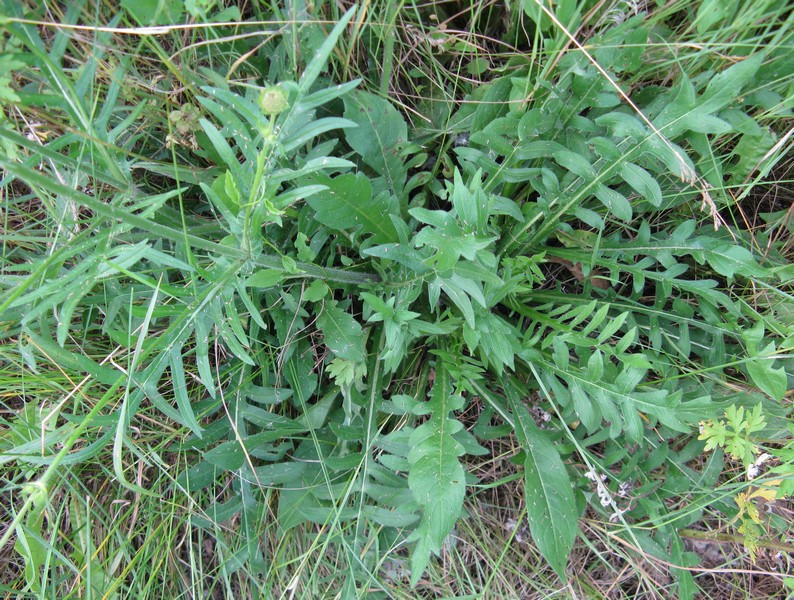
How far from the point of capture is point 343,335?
1.84 meters

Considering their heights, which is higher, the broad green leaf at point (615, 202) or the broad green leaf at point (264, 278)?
the broad green leaf at point (615, 202)

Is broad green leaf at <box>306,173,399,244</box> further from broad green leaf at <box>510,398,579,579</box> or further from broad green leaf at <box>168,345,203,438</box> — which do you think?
broad green leaf at <box>510,398,579,579</box>

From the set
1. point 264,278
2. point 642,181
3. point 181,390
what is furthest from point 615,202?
point 181,390

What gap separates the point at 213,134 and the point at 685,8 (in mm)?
1463

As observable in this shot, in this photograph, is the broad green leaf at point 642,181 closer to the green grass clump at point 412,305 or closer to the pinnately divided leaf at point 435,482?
A: the green grass clump at point 412,305

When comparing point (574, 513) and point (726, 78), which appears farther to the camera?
point (574, 513)

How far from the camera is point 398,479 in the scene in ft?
6.43

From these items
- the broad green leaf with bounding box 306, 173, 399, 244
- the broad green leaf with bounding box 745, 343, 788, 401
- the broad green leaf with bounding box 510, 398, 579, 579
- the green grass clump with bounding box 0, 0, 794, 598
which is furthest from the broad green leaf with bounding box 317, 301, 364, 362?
the broad green leaf with bounding box 745, 343, 788, 401

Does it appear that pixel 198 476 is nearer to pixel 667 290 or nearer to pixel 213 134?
pixel 213 134

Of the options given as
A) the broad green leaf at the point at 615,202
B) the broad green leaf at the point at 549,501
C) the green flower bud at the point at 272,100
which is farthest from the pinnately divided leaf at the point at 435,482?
the green flower bud at the point at 272,100

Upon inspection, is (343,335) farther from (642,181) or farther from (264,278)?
(642,181)

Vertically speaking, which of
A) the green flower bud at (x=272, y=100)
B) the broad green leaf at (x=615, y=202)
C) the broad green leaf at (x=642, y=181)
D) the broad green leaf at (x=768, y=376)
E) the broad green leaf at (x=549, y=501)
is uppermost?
the green flower bud at (x=272, y=100)

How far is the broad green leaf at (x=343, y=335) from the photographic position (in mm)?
1823

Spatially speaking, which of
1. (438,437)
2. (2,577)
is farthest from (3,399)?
(438,437)
